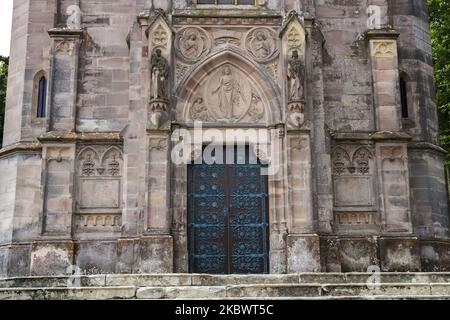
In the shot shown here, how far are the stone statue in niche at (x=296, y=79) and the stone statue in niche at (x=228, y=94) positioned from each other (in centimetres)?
157

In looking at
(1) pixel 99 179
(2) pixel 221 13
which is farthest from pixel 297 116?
(1) pixel 99 179

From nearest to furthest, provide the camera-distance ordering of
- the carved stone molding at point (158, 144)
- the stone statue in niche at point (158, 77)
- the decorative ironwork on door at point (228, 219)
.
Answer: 1. the carved stone molding at point (158, 144)
2. the stone statue in niche at point (158, 77)
3. the decorative ironwork on door at point (228, 219)

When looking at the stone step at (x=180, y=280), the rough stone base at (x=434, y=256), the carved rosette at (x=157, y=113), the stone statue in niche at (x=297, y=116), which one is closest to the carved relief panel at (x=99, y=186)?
the carved rosette at (x=157, y=113)

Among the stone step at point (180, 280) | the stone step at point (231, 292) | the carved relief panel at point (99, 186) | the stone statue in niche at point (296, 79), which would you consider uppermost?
the stone statue in niche at point (296, 79)

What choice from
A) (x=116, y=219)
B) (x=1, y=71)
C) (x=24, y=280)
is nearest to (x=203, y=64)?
(x=116, y=219)

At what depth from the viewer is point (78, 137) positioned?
1759 centimetres

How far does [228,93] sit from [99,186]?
14.2 feet

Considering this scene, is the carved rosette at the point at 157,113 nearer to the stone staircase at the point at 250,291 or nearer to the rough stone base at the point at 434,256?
the stone staircase at the point at 250,291

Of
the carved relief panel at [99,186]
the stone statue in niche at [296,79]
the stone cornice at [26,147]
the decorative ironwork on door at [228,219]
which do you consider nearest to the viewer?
the stone statue in niche at [296,79]

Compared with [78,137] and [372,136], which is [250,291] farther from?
[78,137]

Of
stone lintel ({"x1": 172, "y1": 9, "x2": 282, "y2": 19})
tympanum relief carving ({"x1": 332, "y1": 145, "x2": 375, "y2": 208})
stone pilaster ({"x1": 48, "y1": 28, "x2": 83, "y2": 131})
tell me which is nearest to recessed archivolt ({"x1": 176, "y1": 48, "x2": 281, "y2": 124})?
stone lintel ({"x1": 172, "y1": 9, "x2": 282, "y2": 19})

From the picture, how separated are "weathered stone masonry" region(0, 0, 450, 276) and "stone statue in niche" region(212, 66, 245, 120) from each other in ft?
0.18

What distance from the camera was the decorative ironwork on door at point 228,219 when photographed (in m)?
17.1

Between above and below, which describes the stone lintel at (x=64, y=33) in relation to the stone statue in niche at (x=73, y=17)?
below
